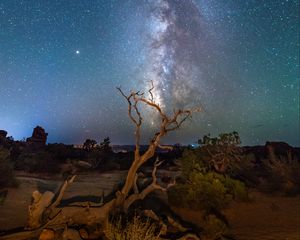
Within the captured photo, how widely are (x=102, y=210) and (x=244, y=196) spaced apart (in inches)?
304

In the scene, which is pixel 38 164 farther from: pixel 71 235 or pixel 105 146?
pixel 71 235

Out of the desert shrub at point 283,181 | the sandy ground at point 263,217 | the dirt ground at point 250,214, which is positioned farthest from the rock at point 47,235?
the desert shrub at point 283,181

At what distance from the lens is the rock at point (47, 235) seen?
6323 millimetres

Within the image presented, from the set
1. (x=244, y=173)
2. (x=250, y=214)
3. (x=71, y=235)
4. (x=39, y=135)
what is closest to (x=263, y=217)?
(x=250, y=214)

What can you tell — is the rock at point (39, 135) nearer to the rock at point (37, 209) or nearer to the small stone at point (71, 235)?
the rock at point (37, 209)

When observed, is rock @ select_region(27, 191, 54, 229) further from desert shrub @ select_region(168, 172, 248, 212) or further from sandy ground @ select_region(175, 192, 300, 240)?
desert shrub @ select_region(168, 172, 248, 212)

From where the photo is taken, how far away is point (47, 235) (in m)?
6.37

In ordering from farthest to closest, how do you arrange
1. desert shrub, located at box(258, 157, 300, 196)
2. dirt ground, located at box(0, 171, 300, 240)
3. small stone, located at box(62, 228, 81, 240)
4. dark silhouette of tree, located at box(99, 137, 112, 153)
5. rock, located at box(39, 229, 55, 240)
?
dark silhouette of tree, located at box(99, 137, 112, 153) < desert shrub, located at box(258, 157, 300, 196) < dirt ground, located at box(0, 171, 300, 240) < small stone, located at box(62, 228, 81, 240) < rock, located at box(39, 229, 55, 240)

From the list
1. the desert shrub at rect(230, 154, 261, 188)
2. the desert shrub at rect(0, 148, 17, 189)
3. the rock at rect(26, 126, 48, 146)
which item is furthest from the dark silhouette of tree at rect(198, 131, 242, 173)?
the rock at rect(26, 126, 48, 146)

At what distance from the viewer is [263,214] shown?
11562 millimetres

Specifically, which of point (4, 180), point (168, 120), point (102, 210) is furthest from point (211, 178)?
point (4, 180)

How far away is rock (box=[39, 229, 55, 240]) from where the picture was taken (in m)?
6.32

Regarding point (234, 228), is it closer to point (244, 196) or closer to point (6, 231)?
point (244, 196)

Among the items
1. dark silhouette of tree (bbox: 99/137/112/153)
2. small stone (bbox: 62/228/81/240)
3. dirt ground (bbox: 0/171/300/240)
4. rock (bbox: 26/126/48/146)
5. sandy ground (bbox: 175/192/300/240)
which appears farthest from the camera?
rock (bbox: 26/126/48/146)
